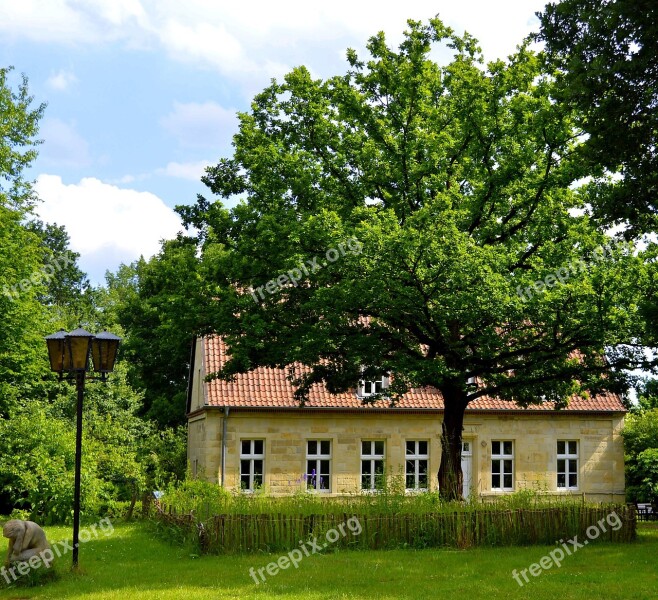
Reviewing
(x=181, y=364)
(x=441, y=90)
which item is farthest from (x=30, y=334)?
(x=441, y=90)

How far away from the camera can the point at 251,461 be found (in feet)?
88.0

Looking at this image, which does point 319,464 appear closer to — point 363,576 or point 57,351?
point 363,576

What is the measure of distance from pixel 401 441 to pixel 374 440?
908 mm

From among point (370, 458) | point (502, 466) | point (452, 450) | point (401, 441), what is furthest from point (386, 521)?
point (502, 466)

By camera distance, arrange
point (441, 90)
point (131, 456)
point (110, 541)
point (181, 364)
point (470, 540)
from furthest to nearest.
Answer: point (181, 364) < point (131, 456) < point (441, 90) < point (110, 541) < point (470, 540)

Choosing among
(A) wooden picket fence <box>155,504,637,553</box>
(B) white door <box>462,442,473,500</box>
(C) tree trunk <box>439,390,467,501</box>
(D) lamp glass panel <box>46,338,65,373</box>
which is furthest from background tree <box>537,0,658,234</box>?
(B) white door <box>462,442,473,500</box>

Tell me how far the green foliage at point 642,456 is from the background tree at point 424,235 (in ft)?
25.9

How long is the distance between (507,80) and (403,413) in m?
12.7

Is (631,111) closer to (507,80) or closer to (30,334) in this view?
(507,80)

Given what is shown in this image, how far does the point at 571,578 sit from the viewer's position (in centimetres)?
1287

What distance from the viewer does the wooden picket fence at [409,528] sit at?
15.4m

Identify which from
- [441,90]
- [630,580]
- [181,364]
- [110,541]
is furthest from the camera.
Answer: [181,364]

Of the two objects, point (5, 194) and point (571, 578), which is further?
point (5, 194)

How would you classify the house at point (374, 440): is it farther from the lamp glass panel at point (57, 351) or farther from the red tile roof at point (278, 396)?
the lamp glass panel at point (57, 351)
